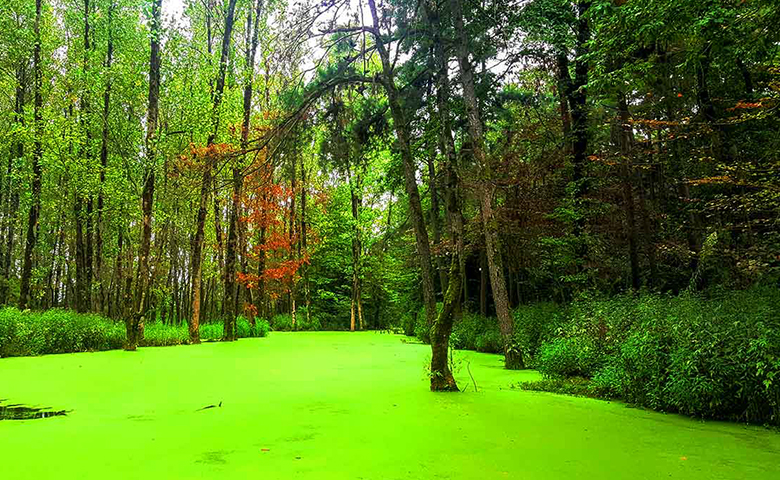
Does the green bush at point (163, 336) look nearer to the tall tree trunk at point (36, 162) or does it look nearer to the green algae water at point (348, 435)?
the tall tree trunk at point (36, 162)

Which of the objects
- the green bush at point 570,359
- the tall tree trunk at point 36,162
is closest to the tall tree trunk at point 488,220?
the green bush at point 570,359

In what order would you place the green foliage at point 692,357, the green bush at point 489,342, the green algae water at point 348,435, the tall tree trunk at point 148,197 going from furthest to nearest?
the green bush at point 489,342 < the tall tree trunk at point 148,197 < the green foliage at point 692,357 < the green algae water at point 348,435

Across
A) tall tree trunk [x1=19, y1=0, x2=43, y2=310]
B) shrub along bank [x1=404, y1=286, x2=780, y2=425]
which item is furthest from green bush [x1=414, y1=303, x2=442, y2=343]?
tall tree trunk [x1=19, y1=0, x2=43, y2=310]

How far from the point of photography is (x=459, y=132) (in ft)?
29.1

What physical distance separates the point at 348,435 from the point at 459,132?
744cm

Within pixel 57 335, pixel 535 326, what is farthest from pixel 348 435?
pixel 57 335

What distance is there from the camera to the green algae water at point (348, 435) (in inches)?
76.3

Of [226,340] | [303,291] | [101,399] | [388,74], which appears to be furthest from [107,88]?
[303,291]

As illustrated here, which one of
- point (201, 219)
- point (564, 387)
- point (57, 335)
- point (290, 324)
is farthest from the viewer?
point (290, 324)

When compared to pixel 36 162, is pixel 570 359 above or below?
below

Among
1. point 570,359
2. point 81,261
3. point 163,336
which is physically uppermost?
point 81,261

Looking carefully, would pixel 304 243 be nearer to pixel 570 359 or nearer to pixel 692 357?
pixel 570 359

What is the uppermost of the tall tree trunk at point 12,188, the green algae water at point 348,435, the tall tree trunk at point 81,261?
the tall tree trunk at point 12,188

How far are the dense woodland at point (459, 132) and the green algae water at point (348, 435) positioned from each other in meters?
1.04
